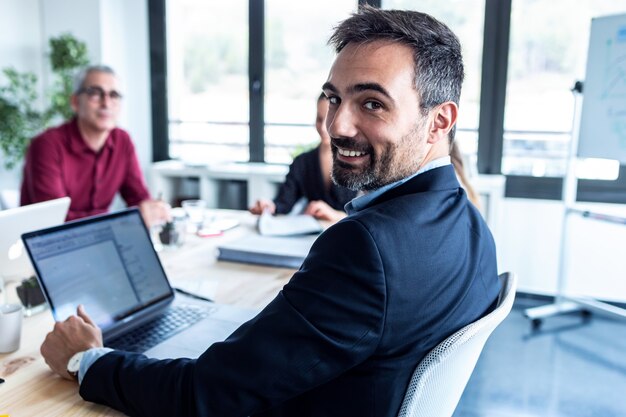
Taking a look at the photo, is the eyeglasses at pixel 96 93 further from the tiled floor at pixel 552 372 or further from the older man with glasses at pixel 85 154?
the tiled floor at pixel 552 372

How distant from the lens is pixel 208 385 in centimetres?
82

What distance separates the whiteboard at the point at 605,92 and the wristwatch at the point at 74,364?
9.69 ft

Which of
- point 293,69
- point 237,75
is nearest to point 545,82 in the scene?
point 293,69

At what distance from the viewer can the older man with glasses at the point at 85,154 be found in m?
2.49

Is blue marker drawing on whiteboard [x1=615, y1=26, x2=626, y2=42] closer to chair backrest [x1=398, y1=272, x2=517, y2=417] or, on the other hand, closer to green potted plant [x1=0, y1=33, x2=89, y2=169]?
chair backrest [x1=398, y1=272, x2=517, y2=417]

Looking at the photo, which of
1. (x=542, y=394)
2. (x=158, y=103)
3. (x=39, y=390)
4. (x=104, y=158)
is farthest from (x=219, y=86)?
(x=39, y=390)

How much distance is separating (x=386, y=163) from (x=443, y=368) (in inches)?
14.0

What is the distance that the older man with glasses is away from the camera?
2492 millimetres

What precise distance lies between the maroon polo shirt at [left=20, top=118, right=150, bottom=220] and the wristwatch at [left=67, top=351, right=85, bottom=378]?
1.59 m

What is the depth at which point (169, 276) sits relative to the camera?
163 cm

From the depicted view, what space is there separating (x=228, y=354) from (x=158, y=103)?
162 inches

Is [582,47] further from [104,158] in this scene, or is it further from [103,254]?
[103,254]

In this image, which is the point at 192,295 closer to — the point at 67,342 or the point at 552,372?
the point at 67,342

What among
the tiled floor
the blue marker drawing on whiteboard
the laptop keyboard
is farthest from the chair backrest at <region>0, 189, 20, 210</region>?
the blue marker drawing on whiteboard
